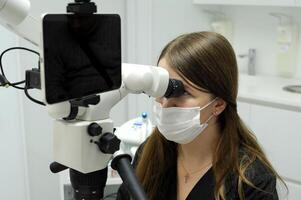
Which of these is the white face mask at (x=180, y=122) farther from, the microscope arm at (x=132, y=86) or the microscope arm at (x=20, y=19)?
the microscope arm at (x=20, y=19)

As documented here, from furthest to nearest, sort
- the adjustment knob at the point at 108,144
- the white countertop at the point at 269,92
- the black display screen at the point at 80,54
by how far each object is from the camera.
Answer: the white countertop at the point at 269,92, the adjustment knob at the point at 108,144, the black display screen at the point at 80,54

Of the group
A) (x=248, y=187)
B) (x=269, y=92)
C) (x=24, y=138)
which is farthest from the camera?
(x=24, y=138)

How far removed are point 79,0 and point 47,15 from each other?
6cm

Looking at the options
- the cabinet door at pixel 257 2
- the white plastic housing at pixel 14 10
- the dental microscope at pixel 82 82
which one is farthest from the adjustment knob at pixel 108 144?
the cabinet door at pixel 257 2

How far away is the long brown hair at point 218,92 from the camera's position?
108 cm

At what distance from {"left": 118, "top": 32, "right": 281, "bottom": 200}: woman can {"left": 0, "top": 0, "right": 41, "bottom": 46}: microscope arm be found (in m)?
0.53

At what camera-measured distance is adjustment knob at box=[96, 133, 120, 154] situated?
0.66 meters

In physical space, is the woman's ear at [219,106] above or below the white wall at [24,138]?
above

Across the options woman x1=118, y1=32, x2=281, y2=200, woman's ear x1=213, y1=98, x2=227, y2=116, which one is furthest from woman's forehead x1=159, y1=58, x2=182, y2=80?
woman's ear x1=213, y1=98, x2=227, y2=116

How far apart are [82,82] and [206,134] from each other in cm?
65

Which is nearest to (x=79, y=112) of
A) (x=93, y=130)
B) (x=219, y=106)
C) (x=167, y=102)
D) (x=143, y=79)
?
(x=93, y=130)

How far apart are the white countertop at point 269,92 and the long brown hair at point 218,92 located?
2.75ft

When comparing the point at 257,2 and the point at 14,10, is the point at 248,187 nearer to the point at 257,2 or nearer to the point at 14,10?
the point at 14,10

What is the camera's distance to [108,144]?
66cm
